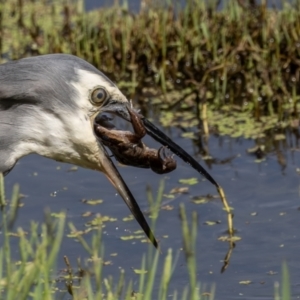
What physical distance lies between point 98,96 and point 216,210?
167 centimetres

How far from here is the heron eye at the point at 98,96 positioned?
3898 millimetres

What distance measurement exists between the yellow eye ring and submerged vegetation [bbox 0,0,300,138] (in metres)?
2.42

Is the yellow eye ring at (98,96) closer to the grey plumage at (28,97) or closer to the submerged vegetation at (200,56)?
the grey plumage at (28,97)

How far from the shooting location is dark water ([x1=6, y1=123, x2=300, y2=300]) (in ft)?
15.8

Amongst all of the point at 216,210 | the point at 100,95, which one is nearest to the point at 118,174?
the point at 100,95

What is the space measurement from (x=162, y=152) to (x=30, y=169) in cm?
185

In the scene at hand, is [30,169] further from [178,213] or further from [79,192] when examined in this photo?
[178,213]

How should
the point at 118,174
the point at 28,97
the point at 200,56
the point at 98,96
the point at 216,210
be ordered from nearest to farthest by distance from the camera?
the point at 28,97 < the point at 98,96 < the point at 118,174 < the point at 216,210 < the point at 200,56

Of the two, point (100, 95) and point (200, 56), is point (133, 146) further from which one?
point (200, 56)

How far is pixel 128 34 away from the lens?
23.3ft

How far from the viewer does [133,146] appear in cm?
421

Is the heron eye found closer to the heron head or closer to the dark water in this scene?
the heron head

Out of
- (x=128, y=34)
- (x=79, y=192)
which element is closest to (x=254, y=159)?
(x=79, y=192)

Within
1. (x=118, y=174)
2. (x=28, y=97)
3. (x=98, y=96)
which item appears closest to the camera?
(x=28, y=97)
